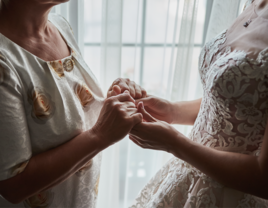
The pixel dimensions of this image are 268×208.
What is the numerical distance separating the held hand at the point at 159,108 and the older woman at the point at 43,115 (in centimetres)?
22

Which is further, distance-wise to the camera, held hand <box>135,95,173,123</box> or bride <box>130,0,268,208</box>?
held hand <box>135,95,173,123</box>

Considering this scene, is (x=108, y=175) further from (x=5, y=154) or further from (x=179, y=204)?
(x=5, y=154)

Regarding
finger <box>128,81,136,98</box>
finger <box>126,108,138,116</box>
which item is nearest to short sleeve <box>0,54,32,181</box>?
finger <box>126,108,138,116</box>

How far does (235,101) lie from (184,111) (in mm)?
402

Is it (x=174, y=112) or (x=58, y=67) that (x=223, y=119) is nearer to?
(x=174, y=112)

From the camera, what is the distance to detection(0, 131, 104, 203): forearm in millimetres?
675

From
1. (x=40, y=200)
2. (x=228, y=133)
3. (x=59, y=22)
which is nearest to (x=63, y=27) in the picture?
(x=59, y=22)

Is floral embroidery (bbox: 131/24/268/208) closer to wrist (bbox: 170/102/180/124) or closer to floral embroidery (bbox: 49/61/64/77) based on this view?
wrist (bbox: 170/102/180/124)

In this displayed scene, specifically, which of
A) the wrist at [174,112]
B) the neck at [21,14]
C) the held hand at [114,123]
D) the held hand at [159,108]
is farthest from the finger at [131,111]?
the neck at [21,14]

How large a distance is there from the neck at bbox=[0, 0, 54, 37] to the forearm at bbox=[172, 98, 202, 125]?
707mm

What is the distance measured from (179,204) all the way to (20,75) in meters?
0.73

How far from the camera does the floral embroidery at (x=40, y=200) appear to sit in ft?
2.62

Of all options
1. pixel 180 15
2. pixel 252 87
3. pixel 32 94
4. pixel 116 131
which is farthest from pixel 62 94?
pixel 180 15

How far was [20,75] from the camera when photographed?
2.16 ft
